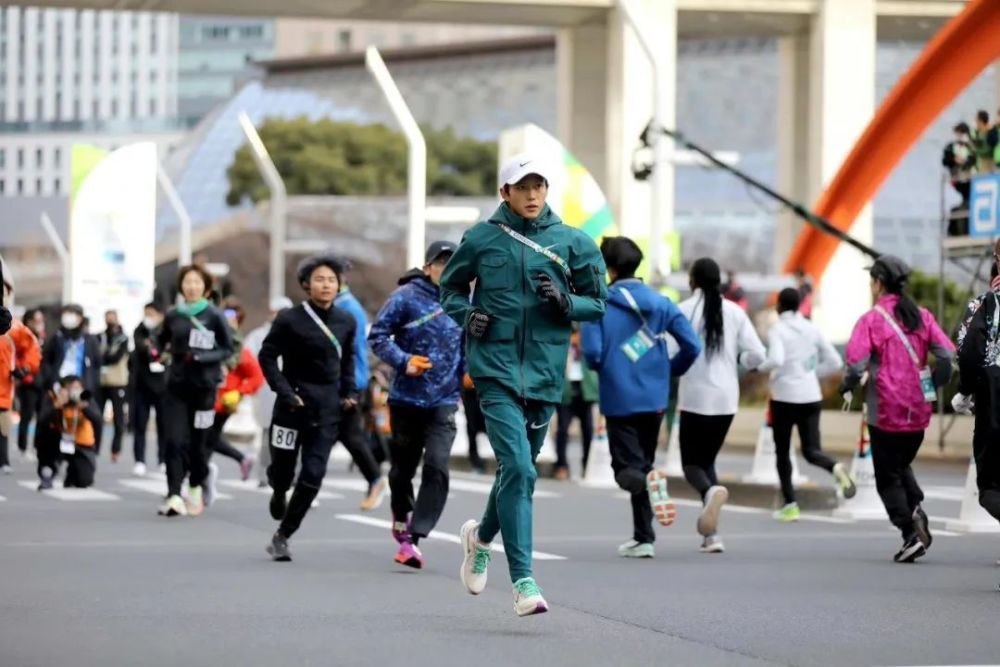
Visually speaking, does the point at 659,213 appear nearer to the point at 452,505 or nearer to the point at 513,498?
the point at 452,505

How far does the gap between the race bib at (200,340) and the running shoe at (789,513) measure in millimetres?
4542

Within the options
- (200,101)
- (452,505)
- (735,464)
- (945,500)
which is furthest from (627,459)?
(200,101)

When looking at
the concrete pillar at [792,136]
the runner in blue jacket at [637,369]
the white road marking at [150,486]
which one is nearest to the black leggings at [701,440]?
the runner in blue jacket at [637,369]

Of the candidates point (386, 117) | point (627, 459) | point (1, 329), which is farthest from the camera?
point (386, 117)

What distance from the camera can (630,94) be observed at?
149ft

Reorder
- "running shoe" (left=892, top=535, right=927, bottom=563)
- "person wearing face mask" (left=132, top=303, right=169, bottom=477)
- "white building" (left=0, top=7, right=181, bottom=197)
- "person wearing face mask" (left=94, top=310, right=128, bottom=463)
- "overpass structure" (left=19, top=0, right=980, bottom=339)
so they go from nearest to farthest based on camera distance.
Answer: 1. "running shoe" (left=892, top=535, right=927, bottom=563)
2. "person wearing face mask" (left=132, top=303, right=169, bottom=477)
3. "person wearing face mask" (left=94, top=310, right=128, bottom=463)
4. "overpass structure" (left=19, top=0, right=980, bottom=339)
5. "white building" (left=0, top=7, right=181, bottom=197)

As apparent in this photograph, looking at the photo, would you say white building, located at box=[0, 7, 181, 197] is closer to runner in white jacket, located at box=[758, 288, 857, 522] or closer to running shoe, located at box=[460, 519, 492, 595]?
runner in white jacket, located at box=[758, 288, 857, 522]

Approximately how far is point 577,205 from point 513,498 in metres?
23.4

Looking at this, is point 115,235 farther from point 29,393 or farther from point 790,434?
point 790,434

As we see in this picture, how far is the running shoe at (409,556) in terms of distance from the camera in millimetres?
12508

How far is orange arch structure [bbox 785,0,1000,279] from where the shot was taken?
30.2m

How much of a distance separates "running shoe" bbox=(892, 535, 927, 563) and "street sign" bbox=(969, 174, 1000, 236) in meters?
12.8

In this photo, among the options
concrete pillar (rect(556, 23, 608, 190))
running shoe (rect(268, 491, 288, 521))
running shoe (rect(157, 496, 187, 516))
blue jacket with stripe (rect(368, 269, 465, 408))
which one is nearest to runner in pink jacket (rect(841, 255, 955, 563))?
blue jacket with stripe (rect(368, 269, 465, 408))

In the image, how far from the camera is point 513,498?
31.6 ft
